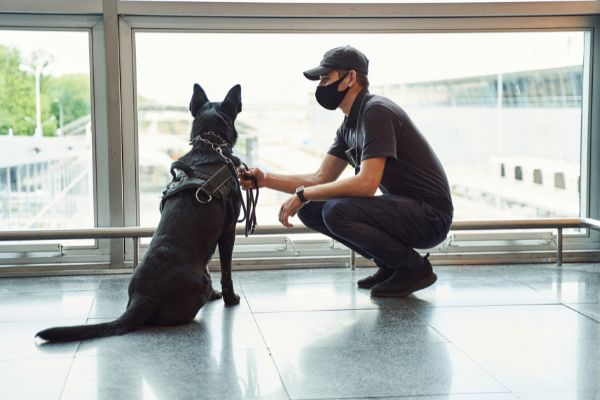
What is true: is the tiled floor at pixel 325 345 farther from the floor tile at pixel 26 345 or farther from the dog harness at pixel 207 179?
the dog harness at pixel 207 179

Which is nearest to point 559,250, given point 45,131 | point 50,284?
point 50,284

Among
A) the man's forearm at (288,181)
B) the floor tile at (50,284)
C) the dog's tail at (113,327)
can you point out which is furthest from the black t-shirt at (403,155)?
the floor tile at (50,284)

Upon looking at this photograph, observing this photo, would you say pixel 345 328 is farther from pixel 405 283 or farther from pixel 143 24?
pixel 143 24

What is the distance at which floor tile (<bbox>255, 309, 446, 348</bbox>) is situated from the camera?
3188mm

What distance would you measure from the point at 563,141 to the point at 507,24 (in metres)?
0.83

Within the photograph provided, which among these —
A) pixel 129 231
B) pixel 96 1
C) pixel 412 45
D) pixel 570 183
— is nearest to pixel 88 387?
pixel 129 231

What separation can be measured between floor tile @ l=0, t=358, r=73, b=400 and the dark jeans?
4.69 ft

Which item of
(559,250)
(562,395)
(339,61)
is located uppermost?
(339,61)

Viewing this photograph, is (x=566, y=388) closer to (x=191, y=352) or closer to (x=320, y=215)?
(x=191, y=352)

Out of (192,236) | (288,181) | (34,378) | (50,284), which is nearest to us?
(34,378)

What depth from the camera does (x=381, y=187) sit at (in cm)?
404

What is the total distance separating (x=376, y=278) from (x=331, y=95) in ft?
3.12

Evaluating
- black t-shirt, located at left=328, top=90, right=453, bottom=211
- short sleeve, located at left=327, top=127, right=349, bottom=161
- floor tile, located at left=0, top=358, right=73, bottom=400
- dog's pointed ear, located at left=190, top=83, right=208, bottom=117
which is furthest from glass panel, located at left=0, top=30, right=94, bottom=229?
floor tile, located at left=0, top=358, right=73, bottom=400

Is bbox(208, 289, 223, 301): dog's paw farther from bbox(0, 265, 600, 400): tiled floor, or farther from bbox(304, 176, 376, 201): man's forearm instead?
bbox(304, 176, 376, 201): man's forearm
